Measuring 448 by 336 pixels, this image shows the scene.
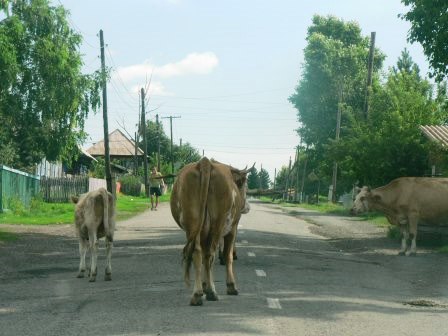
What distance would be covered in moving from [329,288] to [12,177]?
78.8ft

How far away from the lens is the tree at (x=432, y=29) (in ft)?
62.8


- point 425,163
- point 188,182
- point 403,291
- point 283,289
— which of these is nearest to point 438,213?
point 425,163

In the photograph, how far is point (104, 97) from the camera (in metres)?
40.2

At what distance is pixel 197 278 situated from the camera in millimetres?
9883

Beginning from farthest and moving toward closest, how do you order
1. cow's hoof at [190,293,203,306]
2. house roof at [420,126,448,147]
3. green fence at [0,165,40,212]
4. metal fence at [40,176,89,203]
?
metal fence at [40,176,89,203] → green fence at [0,165,40,212] → house roof at [420,126,448,147] → cow's hoof at [190,293,203,306]

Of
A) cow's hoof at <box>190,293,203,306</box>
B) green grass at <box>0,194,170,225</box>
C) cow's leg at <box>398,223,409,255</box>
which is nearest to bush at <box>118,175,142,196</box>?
green grass at <box>0,194,170,225</box>

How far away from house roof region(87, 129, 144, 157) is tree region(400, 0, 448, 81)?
85.5 metres

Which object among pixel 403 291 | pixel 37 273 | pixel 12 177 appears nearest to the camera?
pixel 403 291

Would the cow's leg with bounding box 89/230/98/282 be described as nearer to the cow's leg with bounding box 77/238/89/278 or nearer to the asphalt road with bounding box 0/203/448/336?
the asphalt road with bounding box 0/203/448/336

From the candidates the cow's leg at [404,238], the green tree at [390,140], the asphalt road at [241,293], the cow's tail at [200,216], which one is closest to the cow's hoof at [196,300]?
the asphalt road at [241,293]

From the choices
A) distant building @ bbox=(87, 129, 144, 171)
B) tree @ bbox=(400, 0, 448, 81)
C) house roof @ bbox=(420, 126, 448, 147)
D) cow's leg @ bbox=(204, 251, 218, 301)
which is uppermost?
distant building @ bbox=(87, 129, 144, 171)

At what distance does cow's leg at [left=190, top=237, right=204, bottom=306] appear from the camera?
32.1ft

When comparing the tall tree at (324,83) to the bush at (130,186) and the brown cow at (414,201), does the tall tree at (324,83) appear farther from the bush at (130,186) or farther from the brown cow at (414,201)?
the brown cow at (414,201)

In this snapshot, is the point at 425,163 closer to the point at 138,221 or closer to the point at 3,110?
the point at 138,221
